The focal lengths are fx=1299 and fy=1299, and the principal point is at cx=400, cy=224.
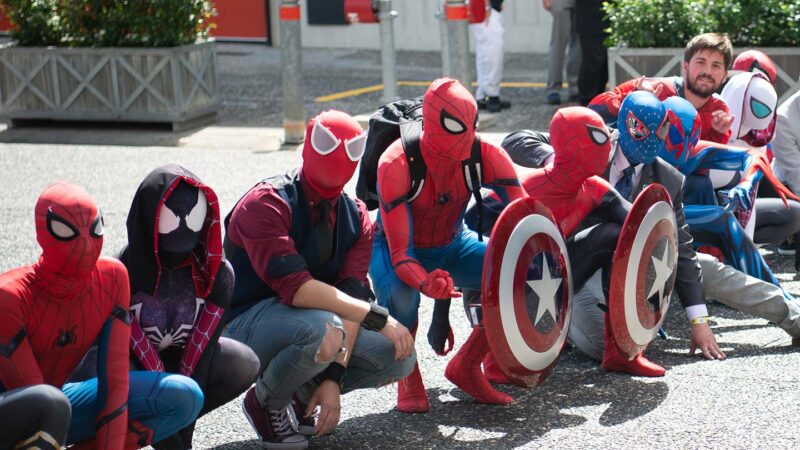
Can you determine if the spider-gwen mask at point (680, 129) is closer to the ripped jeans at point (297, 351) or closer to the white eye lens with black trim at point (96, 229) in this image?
the ripped jeans at point (297, 351)

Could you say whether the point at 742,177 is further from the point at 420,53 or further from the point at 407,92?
the point at 420,53

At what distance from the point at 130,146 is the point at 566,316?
663cm

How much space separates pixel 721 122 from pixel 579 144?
1689 mm

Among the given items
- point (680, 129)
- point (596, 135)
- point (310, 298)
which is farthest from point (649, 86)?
point (310, 298)

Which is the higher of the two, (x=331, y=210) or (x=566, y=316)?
(x=331, y=210)

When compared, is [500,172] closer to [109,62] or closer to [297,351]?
[297,351]

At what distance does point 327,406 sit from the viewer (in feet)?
14.0

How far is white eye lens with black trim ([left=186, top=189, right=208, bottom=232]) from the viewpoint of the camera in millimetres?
3941

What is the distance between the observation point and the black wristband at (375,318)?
14.2 ft

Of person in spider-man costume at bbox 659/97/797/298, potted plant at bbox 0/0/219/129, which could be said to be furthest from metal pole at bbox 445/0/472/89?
person in spider-man costume at bbox 659/97/797/298

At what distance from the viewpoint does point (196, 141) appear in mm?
10781

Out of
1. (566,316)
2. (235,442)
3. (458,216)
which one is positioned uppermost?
(458,216)

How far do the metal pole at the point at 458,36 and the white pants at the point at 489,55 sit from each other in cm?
114

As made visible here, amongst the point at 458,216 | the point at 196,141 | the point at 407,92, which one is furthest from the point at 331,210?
the point at 407,92
